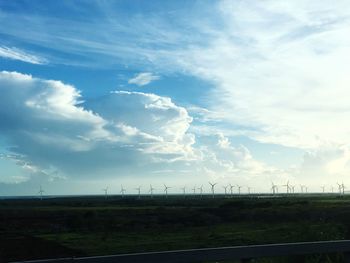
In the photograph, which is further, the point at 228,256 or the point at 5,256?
the point at 5,256

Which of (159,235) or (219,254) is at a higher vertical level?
(219,254)

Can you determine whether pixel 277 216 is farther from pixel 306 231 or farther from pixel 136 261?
pixel 136 261

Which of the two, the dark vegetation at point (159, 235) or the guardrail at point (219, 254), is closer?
the guardrail at point (219, 254)

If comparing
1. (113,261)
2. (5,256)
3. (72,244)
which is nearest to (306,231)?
(113,261)

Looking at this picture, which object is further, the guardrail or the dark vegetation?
the dark vegetation

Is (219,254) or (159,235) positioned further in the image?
(159,235)

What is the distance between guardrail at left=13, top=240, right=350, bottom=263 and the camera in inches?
238

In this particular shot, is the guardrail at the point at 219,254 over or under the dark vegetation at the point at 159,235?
over

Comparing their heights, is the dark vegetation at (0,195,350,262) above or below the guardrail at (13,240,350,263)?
below

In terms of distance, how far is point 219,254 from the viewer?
6.79 m

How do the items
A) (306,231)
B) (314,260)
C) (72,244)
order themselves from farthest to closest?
(72,244) → (306,231) → (314,260)

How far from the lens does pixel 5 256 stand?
3294 centimetres

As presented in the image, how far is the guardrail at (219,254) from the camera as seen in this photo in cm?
604

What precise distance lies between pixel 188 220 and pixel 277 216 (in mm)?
13456
